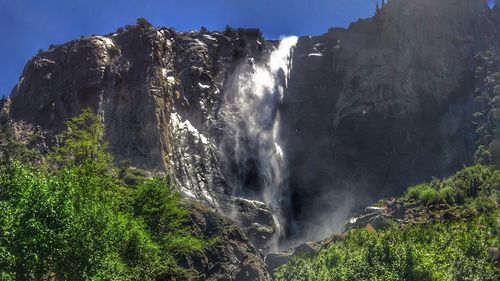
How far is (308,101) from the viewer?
118 metres

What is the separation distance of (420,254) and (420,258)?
3.15 feet

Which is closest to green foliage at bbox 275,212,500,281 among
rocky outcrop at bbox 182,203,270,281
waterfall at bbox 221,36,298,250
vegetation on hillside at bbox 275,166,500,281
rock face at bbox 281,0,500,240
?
vegetation on hillside at bbox 275,166,500,281

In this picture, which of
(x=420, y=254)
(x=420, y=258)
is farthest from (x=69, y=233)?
(x=420, y=254)

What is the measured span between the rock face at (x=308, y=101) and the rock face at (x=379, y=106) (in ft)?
0.74

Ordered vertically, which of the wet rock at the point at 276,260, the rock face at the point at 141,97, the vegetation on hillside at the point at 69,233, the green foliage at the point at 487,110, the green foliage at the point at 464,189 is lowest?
the wet rock at the point at 276,260

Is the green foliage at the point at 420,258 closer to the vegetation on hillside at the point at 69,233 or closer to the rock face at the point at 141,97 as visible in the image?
the vegetation on hillside at the point at 69,233

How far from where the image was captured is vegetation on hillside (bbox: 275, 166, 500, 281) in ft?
146

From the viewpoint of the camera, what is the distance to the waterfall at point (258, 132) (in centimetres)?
9938

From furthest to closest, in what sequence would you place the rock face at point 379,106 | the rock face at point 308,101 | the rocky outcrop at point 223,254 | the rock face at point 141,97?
the rock face at point 379,106 → the rock face at point 308,101 → the rock face at point 141,97 → the rocky outcrop at point 223,254

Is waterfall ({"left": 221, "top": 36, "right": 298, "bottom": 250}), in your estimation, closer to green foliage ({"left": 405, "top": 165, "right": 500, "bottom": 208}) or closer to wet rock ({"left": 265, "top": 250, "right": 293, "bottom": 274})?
wet rock ({"left": 265, "top": 250, "right": 293, "bottom": 274})

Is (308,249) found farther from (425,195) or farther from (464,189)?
(464,189)

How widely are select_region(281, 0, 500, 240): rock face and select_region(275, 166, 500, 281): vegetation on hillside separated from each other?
82.9 feet

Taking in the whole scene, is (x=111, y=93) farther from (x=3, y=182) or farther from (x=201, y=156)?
(x=3, y=182)

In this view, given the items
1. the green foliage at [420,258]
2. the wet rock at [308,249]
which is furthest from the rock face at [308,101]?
the green foliage at [420,258]
